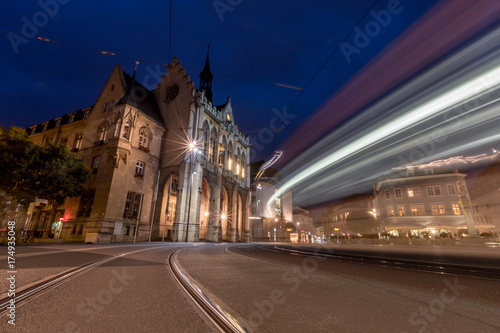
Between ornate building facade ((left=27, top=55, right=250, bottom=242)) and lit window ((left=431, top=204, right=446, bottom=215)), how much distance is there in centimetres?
3607

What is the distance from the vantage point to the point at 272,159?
5612 centimetres

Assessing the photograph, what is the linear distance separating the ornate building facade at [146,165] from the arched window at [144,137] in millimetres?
142

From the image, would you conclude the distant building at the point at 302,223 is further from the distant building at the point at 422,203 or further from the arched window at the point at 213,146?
the arched window at the point at 213,146

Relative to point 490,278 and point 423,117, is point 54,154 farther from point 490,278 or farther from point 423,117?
point 423,117

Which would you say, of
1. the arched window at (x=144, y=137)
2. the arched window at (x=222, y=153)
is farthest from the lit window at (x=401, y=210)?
the arched window at (x=144, y=137)

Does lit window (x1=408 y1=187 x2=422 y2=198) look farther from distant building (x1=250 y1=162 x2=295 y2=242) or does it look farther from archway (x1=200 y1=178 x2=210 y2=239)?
archway (x1=200 y1=178 x2=210 y2=239)

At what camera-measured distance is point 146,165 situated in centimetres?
3066

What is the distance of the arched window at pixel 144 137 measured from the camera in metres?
30.7

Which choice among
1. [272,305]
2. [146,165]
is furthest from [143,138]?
[272,305]

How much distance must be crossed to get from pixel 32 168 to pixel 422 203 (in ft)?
191

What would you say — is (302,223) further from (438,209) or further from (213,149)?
(213,149)

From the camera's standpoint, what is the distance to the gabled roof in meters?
30.0

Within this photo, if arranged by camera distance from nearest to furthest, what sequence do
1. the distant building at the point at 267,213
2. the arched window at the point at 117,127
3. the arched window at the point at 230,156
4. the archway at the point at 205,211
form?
the arched window at the point at 117,127 → the archway at the point at 205,211 → the arched window at the point at 230,156 → the distant building at the point at 267,213

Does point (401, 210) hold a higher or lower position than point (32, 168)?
lower
